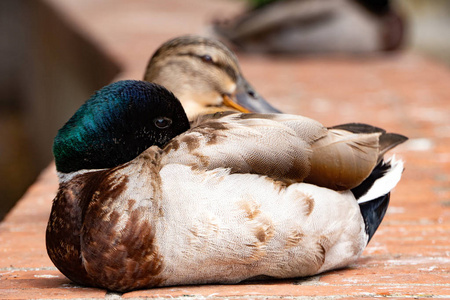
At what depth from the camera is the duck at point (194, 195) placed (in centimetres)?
205

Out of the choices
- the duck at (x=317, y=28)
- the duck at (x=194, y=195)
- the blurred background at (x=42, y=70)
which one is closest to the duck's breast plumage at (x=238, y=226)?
the duck at (x=194, y=195)

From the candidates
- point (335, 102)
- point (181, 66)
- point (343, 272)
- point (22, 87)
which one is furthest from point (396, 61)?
point (22, 87)

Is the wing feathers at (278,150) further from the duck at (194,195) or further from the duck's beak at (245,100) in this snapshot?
the duck's beak at (245,100)

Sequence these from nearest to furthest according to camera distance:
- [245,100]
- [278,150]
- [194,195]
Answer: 1. [194,195]
2. [278,150]
3. [245,100]

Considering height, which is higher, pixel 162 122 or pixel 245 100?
pixel 162 122

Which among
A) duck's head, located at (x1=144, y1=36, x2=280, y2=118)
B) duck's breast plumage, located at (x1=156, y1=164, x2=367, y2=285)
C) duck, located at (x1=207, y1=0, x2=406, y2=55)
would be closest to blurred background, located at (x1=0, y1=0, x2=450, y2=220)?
duck, located at (x1=207, y1=0, x2=406, y2=55)

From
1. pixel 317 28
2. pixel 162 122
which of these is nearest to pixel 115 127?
pixel 162 122

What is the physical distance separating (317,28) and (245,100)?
3888 millimetres

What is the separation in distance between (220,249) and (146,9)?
8360 mm

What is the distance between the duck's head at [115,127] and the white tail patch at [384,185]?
25.0 inches

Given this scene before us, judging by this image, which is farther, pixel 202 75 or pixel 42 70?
pixel 42 70

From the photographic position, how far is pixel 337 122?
471cm

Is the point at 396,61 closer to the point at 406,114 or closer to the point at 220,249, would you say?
the point at 406,114

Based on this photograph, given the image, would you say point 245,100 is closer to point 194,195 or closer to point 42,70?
point 194,195
